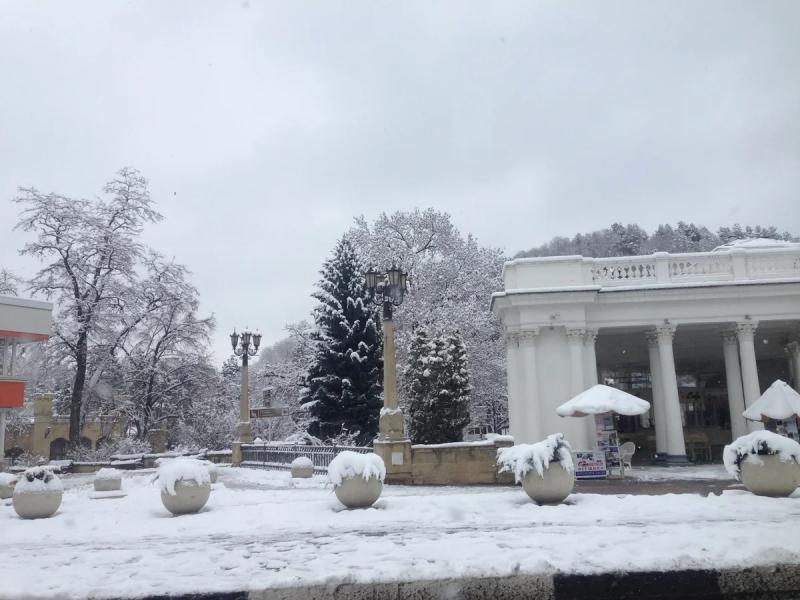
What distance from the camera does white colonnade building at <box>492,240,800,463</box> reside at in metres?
20.8

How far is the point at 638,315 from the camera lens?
70.2 ft

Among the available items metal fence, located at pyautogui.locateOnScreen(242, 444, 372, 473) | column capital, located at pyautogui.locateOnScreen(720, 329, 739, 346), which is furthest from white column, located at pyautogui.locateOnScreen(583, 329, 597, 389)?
metal fence, located at pyautogui.locateOnScreen(242, 444, 372, 473)

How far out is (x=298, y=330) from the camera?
4212 centimetres

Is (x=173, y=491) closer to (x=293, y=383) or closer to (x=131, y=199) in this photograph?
(x=131, y=199)

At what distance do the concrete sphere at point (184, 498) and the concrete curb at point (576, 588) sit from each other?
5162 mm

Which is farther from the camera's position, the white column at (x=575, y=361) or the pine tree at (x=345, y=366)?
the pine tree at (x=345, y=366)

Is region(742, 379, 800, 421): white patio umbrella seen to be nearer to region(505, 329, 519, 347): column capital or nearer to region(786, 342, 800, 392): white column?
region(505, 329, 519, 347): column capital

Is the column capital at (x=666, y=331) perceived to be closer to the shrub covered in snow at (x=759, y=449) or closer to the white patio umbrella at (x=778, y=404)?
the white patio umbrella at (x=778, y=404)

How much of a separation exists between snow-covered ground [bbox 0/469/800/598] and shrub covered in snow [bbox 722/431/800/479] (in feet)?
1.70

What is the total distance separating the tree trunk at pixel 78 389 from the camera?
31.7m

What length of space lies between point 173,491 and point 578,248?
49.7 meters

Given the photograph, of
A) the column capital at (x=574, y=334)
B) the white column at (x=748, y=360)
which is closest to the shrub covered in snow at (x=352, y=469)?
the column capital at (x=574, y=334)

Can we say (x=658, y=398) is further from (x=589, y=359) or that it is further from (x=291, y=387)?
(x=291, y=387)

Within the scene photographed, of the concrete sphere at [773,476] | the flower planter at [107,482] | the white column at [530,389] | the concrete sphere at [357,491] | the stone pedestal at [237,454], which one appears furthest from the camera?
the stone pedestal at [237,454]
